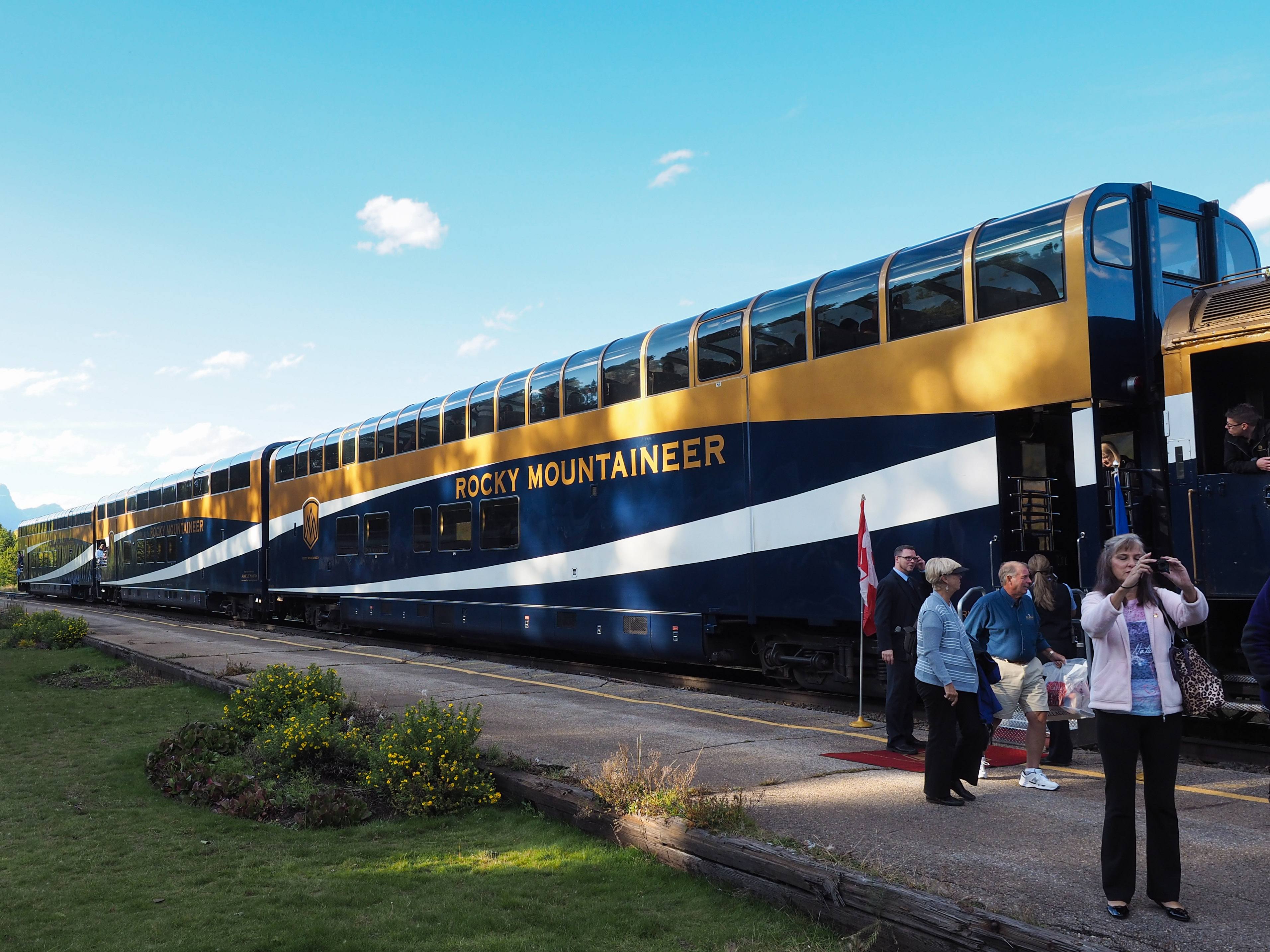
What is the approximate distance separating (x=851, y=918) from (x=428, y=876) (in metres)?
2.38

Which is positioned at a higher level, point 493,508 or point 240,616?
point 493,508

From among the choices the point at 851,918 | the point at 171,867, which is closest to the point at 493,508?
the point at 171,867

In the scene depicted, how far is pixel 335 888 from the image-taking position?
5.39 meters

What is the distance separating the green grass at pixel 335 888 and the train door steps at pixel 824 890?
0.09 metres

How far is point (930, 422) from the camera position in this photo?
9.97m

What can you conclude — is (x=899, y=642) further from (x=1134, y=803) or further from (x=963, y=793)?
(x=1134, y=803)

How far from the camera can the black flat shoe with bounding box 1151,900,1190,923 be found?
172 inches

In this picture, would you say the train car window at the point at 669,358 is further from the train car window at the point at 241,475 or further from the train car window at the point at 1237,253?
the train car window at the point at 241,475

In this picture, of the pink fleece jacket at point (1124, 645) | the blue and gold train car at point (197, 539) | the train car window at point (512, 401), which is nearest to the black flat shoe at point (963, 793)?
the pink fleece jacket at point (1124, 645)

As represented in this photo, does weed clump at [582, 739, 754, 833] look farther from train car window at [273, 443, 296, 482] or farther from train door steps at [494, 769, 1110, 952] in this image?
train car window at [273, 443, 296, 482]

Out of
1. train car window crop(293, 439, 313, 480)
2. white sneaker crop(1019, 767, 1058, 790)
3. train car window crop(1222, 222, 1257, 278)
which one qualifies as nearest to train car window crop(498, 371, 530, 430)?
train car window crop(293, 439, 313, 480)

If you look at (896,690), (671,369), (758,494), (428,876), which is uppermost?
(671,369)

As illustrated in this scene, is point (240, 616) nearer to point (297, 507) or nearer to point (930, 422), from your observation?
point (297, 507)

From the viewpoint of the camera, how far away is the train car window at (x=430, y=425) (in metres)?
19.0
